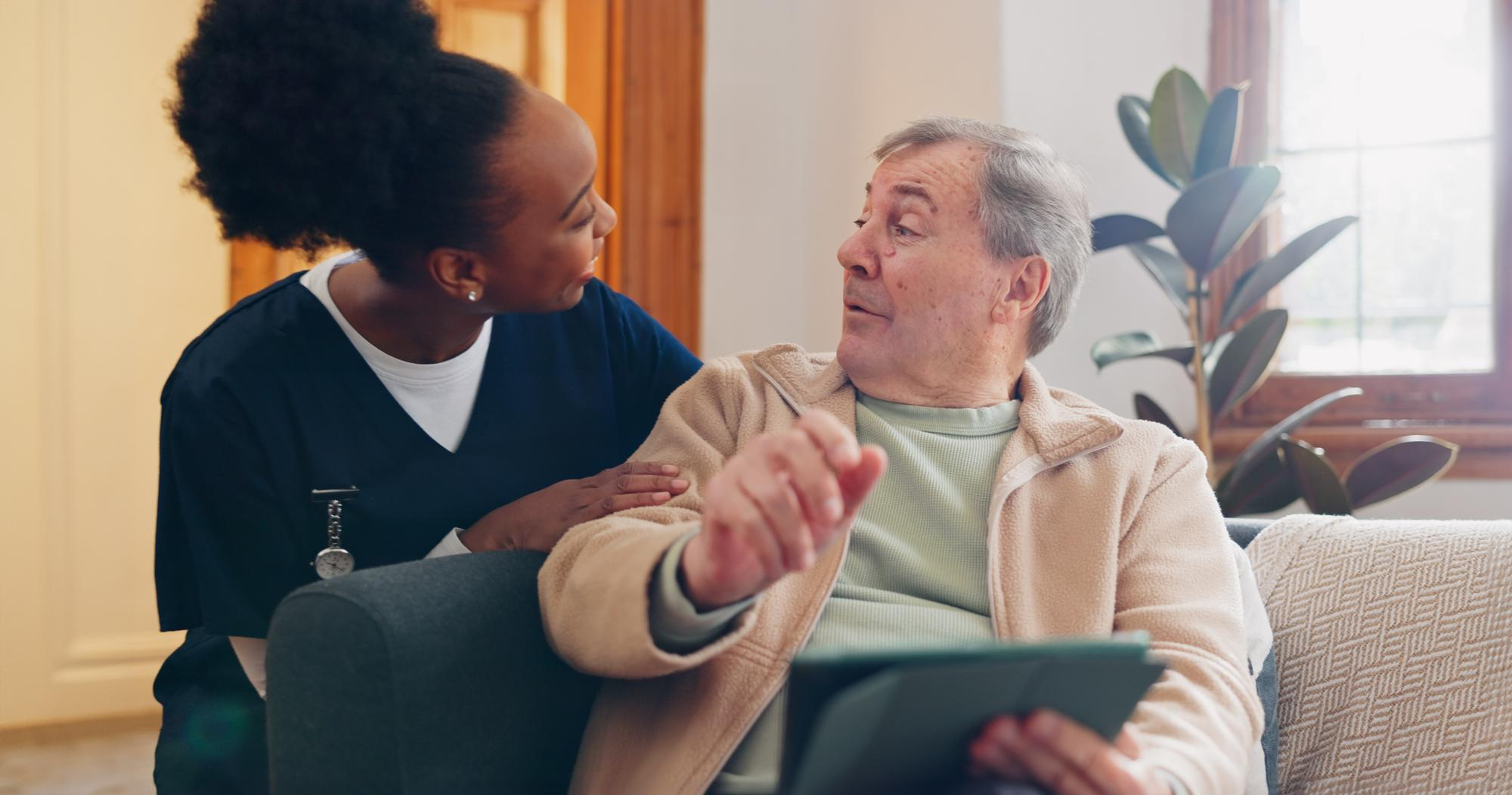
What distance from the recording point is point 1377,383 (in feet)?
8.98

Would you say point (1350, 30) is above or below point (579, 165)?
above

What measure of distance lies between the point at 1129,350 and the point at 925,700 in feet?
5.58

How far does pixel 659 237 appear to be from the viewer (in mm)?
2865

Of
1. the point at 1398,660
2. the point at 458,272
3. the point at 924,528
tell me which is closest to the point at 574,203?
the point at 458,272

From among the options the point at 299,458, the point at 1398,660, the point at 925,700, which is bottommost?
the point at 1398,660

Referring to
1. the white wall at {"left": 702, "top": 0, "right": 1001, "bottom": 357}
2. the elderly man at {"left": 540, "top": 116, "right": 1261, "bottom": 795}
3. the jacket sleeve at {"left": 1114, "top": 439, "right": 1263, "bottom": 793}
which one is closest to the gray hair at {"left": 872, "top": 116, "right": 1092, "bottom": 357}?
the elderly man at {"left": 540, "top": 116, "right": 1261, "bottom": 795}

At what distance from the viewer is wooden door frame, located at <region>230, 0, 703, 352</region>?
9.28 ft

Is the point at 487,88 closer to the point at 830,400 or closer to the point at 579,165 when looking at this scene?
the point at 579,165

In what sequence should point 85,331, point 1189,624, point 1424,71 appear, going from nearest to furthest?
point 1189,624 → point 1424,71 → point 85,331

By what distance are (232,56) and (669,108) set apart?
1689mm

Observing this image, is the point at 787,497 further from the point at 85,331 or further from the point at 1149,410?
the point at 85,331

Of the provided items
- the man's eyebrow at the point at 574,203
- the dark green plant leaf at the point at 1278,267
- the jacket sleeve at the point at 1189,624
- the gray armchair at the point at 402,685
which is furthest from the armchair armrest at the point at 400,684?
the dark green plant leaf at the point at 1278,267

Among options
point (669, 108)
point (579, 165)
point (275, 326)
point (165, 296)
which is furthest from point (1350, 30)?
point (165, 296)

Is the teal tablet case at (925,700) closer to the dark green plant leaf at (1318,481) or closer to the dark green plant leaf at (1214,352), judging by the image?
the dark green plant leaf at (1318,481)
